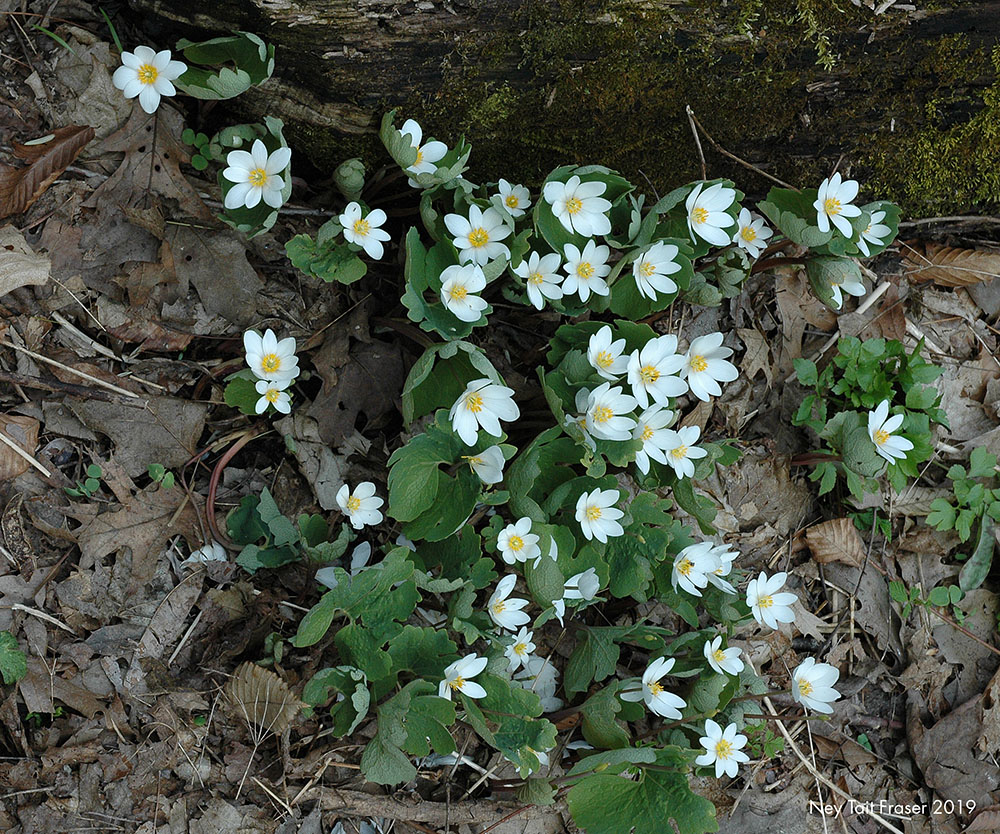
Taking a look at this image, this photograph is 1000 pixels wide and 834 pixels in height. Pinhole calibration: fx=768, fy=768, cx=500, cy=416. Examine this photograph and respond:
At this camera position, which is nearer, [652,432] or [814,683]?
[652,432]

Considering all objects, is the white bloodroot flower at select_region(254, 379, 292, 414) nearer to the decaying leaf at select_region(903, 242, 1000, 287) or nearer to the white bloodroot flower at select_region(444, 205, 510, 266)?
the white bloodroot flower at select_region(444, 205, 510, 266)

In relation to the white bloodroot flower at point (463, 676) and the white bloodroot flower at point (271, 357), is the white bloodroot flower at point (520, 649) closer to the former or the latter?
the white bloodroot flower at point (463, 676)

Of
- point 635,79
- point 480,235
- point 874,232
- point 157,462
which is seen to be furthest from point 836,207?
point 157,462

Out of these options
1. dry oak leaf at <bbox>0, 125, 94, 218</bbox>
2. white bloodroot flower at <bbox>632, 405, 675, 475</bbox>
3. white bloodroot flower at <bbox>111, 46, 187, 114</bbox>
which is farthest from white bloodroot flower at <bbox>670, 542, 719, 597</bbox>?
dry oak leaf at <bbox>0, 125, 94, 218</bbox>

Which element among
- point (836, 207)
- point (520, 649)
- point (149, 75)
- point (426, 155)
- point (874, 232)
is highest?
point (149, 75)

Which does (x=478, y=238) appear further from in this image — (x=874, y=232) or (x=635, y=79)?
(x=874, y=232)

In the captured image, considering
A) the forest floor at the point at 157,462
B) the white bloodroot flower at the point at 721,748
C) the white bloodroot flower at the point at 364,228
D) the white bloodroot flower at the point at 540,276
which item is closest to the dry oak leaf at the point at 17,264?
the forest floor at the point at 157,462
